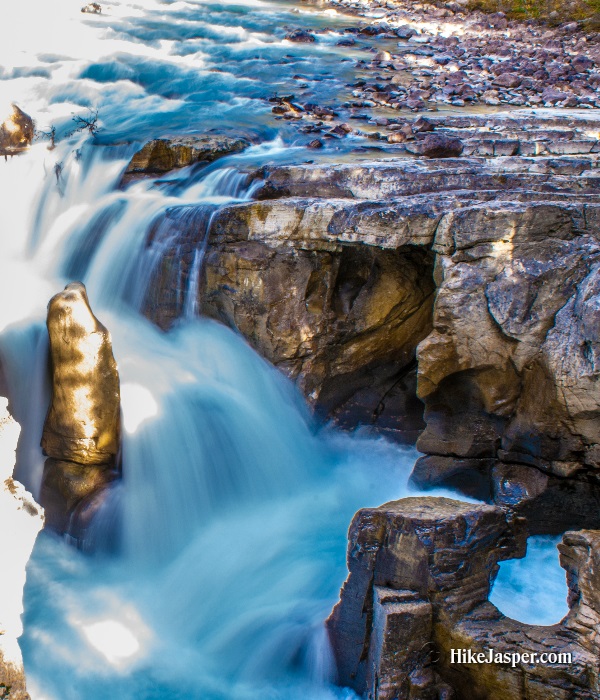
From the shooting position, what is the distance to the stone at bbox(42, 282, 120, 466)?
5734 millimetres

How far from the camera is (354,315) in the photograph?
24.1 feet

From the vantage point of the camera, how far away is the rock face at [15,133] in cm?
973

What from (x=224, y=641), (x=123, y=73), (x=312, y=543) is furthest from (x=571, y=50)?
(x=224, y=641)

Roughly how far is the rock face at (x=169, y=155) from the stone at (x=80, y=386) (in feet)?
12.9

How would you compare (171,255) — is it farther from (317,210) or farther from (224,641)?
(224,641)

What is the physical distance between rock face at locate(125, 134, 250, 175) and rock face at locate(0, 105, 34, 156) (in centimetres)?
169

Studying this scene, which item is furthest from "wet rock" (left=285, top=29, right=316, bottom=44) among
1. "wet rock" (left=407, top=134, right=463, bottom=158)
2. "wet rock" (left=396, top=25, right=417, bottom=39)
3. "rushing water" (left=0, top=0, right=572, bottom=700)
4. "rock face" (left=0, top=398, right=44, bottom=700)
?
"rock face" (left=0, top=398, right=44, bottom=700)

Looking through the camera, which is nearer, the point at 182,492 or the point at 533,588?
the point at 533,588

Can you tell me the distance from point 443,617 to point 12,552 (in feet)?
8.53

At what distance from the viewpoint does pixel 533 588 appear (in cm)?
548

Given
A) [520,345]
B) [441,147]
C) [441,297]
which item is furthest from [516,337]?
[441,147]

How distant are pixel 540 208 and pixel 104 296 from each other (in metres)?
4.64

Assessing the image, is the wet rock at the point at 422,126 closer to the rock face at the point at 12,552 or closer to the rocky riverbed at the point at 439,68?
the rocky riverbed at the point at 439,68

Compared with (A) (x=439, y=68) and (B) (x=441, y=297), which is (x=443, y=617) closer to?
(B) (x=441, y=297)
